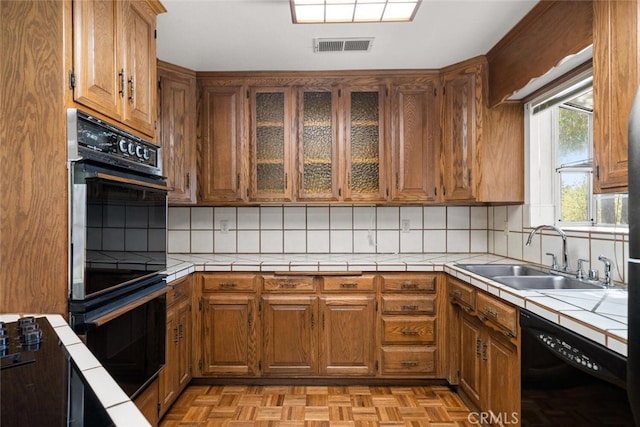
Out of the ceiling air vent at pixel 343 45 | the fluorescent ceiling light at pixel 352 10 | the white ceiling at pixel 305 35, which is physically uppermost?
the white ceiling at pixel 305 35

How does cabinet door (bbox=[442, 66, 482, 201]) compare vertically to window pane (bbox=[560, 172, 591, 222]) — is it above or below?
above

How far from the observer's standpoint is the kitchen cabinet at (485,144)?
96.8 inches

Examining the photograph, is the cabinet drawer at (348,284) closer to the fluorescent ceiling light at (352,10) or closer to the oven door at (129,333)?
the oven door at (129,333)

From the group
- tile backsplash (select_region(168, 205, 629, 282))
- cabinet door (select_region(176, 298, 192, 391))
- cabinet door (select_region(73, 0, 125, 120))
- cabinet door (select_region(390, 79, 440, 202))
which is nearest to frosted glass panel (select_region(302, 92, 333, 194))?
tile backsplash (select_region(168, 205, 629, 282))

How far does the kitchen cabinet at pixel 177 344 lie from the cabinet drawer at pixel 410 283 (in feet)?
4.35

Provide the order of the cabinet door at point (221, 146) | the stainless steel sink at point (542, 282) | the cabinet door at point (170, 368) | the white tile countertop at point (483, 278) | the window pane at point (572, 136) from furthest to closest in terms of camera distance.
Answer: the cabinet door at point (221, 146) < the window pane at point (572, 136) < the cabinet door at point (170, 368) < the stainless steel sink at point (542, 282) < the white tile countertop at point (483, 278)

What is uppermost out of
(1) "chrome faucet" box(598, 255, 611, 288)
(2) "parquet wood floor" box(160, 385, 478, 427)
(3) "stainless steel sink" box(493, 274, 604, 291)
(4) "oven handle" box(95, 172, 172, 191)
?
(4) "oven handle" box(95, 172, 172, 191)

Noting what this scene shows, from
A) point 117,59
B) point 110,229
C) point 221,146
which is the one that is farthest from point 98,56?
point 221,146

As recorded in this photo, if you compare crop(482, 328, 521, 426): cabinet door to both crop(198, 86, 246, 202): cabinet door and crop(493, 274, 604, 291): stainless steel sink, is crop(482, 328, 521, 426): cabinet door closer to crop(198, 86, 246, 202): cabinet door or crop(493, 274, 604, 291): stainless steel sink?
crop(493, 274, 604, 291): stainless steel sink

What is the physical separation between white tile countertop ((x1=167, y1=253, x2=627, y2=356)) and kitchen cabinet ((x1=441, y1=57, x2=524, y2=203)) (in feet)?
1.70

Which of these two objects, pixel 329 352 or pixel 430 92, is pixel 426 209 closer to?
pixel 430 92

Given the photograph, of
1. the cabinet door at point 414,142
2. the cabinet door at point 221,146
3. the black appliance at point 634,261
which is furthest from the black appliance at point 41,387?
the cabinet door at point 414,142

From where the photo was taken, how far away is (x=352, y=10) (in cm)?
181

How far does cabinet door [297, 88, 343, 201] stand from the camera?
8.78 ft
